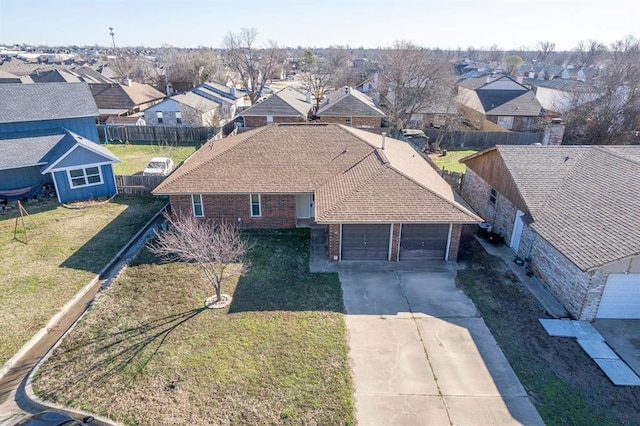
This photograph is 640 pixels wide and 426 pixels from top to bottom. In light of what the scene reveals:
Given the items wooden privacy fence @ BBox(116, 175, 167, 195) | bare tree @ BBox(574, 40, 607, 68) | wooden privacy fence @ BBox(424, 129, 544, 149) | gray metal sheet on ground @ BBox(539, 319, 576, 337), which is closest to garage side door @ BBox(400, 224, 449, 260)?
gray metal sheet on ground @ BBox(539, 319, 576, 337)

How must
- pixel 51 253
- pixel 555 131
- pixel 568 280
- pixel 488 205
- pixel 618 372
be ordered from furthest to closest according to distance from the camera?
pixel 555 131, pixel 488 205, pixel 51 253, pixel 568 280, pixel 618 372

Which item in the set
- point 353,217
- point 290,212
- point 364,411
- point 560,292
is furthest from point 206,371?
point 560,292

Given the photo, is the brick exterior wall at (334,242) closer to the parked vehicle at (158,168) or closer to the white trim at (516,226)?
the white trim at (516,226)

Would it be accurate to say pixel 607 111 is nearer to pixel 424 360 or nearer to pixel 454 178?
pixel 454 178

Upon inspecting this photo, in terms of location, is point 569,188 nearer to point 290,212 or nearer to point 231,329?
point 290,212

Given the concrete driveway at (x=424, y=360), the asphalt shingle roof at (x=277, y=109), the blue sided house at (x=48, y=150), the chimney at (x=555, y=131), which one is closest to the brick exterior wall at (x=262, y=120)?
the asphalt shingle roof at (x=277, y=109)

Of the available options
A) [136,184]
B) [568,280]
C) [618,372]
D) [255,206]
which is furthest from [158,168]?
[618,372]
